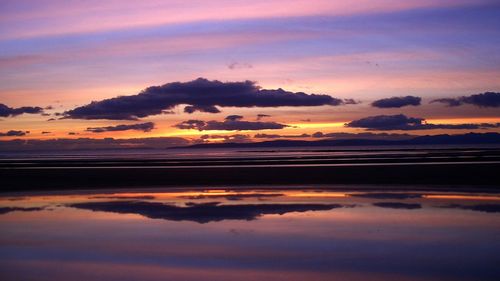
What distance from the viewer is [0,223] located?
15.4 metres

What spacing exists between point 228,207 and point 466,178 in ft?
52.2

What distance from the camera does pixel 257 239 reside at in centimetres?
1206

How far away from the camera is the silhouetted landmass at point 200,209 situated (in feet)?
52.2

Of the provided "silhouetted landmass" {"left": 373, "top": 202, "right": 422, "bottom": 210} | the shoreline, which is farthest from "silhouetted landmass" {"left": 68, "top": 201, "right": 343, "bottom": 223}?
the shoreline

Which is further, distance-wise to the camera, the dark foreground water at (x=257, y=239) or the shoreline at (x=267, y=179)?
the shoreline at (x=267, y=179)

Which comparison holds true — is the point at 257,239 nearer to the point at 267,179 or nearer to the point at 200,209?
the point at 200,209

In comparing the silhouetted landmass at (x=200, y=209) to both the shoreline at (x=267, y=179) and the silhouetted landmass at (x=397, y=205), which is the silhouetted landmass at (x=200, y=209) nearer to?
the silhouetted landmass at (x=397, y=205)

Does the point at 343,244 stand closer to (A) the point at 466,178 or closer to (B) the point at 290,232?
(B) the point at 290,232

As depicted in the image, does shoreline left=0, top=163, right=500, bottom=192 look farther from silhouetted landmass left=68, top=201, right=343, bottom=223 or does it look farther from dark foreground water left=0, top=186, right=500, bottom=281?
silhouetted landmass left=68, top=201, right=343, bottom=223

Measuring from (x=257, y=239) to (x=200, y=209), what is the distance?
5959 mm

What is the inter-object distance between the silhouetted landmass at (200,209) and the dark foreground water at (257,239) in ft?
0.10

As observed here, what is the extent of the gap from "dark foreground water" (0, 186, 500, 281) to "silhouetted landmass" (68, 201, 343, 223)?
0.10ft

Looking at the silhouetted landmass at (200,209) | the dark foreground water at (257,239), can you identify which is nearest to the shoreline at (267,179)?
the dark foreground water at (257,239)

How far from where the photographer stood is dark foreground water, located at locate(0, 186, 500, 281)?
9.27m
